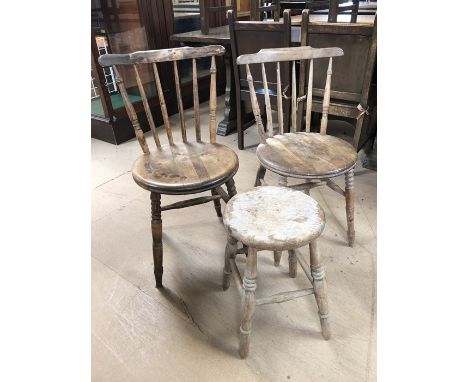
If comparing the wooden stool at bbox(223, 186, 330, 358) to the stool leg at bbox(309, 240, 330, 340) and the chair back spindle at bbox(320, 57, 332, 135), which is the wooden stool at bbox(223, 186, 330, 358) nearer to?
the stool leg at bbox(309, 240, 330, 340)

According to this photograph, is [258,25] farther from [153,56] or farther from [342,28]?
[153,56]

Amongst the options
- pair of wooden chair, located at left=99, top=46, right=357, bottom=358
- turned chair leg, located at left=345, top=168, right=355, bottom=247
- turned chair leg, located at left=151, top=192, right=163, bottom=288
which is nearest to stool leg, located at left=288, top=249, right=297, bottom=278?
pair of wooden chair, located at left=99, top=46, right=357, bottom=358

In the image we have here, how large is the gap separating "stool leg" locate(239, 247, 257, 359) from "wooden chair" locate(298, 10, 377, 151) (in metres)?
1.37

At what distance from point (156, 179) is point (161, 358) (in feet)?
2.28

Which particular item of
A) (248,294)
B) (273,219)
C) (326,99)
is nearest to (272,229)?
(273,219)

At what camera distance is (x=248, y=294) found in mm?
1088

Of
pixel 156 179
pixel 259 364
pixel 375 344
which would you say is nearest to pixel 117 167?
pixel 156 179

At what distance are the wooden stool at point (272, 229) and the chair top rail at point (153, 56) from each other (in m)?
A: 0.71

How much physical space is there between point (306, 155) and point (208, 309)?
32.3 inches

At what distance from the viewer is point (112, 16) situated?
2.78 m

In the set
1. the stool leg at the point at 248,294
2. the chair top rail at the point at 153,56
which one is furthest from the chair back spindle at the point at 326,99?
the stool leg at the point at 248,294

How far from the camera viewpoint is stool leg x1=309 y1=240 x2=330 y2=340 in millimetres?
1113

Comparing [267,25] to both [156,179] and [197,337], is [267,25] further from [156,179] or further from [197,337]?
[197,337]

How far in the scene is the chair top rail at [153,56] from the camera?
127 cm
